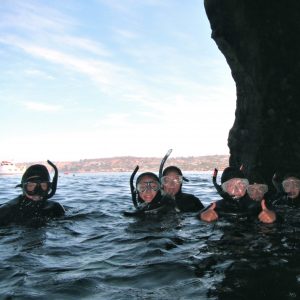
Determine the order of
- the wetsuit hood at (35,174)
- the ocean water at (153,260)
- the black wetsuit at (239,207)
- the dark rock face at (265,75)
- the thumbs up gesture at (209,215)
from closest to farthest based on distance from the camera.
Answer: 1. the ocean water at (153,260)
2. the thumbs up gesture at (209,215)
3. the black wetsuit at (239,207)
4. the wetsuit hood at (35,174)
5. the dark rock face at (265,75)

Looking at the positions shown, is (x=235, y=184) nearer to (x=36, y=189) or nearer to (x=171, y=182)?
(x=171, y=182)

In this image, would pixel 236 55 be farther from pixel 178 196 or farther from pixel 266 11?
pixel 178 196

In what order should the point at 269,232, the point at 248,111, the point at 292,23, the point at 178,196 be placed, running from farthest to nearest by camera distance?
the point at 248,111 → the point at 292,23 → the point at 178,196 → the point at 269,232

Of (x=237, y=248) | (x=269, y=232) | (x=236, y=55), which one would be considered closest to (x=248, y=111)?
(x=236, y=55)

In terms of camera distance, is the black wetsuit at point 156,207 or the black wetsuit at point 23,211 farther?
the black wetsuit at point 156,207

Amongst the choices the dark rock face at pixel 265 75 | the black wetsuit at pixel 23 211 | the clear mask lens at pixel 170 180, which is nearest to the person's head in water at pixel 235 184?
the clear mask lens at pixel 170 180

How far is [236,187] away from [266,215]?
941 mm

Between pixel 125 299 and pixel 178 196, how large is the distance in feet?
17.7

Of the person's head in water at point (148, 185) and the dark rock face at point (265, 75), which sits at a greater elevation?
the dark rock face at point (265, 75)

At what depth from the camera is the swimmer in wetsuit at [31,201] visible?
7.99 metres

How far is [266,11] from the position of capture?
1348cm

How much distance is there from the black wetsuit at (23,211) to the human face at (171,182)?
2.68m

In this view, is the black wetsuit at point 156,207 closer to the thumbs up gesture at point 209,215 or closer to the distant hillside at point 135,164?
the thumbs up gesture at point 209,215

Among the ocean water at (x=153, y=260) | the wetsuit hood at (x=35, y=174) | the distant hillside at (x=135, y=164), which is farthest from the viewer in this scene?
the distant hillside at (x=135, y=164)
